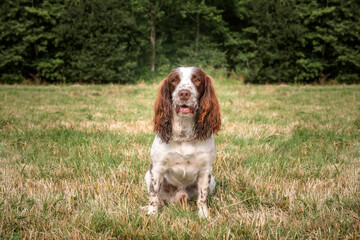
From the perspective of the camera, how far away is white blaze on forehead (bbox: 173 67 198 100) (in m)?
2.63

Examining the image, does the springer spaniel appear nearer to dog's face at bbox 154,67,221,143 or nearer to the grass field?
dog's face at bbox 154,67,221,143

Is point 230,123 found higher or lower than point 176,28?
lower

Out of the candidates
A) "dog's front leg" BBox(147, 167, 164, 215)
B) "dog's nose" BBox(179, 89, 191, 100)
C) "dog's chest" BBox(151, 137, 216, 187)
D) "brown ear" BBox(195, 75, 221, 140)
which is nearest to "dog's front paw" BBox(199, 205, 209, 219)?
"dog's chest" BBox(151, 137, 216, 187)

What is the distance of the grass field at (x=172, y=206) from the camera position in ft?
6.64

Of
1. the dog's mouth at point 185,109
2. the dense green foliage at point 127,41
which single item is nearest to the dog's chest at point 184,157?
the dog's mouth at point 185,109

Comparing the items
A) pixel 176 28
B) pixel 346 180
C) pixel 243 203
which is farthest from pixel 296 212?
pixel 176 28

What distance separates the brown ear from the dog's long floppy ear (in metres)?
0.28

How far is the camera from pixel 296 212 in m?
2.33

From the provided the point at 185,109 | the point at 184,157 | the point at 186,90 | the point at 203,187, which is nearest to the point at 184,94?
the point at 186,90

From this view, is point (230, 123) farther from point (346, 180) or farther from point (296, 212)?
point (296, 212)

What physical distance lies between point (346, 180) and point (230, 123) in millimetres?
3041

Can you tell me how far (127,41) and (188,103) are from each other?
18090mm

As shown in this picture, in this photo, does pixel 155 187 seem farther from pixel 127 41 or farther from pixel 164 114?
pixel 127 41

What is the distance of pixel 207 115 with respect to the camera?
2.75m
